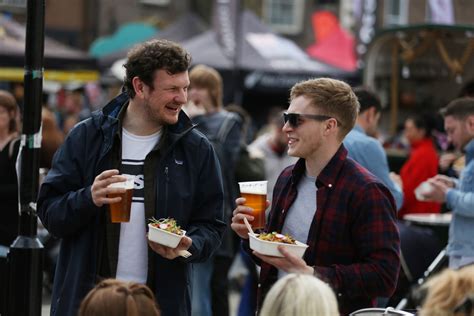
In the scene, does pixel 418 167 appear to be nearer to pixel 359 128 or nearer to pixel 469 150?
pixel 469 150

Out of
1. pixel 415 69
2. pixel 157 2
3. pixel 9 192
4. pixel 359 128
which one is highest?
pixel 157 2

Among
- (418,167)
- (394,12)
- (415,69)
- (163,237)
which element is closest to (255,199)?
(163,237)

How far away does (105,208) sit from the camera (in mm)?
4500

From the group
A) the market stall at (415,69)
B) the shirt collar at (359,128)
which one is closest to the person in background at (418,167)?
the market stall at (415,69)

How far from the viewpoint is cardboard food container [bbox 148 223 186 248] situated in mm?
4211

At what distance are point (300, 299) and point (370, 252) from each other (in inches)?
37.4

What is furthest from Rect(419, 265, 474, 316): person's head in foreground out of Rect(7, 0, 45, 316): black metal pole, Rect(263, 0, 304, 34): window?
Rect(263, 0, 304, 34): window

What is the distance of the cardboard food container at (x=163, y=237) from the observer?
4.21 meters

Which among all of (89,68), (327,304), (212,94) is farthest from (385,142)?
(327,304)

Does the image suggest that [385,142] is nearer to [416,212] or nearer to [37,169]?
[416,212]

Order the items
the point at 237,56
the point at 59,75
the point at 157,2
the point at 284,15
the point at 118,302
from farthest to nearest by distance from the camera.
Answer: the point at 284,15, the point at 157,2, the point at 237,56, the point at 59,75, the point at 118,302

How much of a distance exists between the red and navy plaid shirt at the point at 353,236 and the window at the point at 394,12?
31979mm

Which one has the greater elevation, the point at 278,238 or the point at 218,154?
the point at 278,238

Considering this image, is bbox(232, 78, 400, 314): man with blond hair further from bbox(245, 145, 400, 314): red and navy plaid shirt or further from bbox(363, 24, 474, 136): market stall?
bbox(363, 24, 474, 136): market stall
